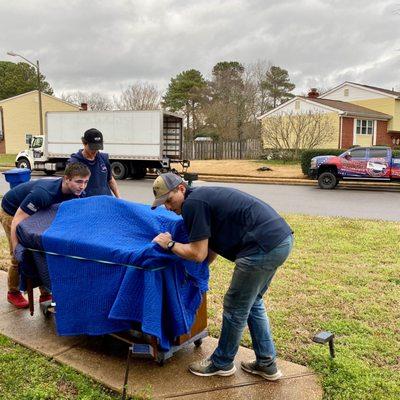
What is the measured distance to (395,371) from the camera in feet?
11.6

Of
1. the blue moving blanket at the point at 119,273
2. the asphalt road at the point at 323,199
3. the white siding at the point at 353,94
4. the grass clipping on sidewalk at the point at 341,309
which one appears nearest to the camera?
the blue moving blanket at the point at 119,273

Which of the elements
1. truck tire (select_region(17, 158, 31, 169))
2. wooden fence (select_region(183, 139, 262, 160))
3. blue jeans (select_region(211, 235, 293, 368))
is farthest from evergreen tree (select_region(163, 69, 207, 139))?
blue jeans (select_region(211, 235, 293, 368))

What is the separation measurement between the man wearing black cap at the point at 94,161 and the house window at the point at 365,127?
109ft

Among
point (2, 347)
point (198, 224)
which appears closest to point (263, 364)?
point (198, 224)

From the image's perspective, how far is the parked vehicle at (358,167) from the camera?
1720 centimetres

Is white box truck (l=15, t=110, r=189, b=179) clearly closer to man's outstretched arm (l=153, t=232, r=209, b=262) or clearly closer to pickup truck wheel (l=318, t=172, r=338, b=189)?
pickup truck wheel (l=318, t=172, r=338, b=189)

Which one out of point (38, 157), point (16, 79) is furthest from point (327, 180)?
point (16, 79)

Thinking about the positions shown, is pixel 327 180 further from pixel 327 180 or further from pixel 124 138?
pixel 124 138

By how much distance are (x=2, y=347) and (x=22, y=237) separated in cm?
92

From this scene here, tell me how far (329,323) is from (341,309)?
420mm

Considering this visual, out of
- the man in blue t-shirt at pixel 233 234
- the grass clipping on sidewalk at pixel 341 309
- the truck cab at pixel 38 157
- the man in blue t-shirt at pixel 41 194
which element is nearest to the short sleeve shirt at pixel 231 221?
the man in blue t-shirt at pixel 233 234

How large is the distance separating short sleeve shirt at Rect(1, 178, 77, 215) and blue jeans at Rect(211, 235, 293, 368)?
75.2 inches

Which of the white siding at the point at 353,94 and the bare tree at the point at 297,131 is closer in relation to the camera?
the bare tree at the point at 297,131

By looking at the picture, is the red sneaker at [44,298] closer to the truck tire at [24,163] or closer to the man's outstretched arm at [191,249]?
the man's outstretched arm at [191,249]
